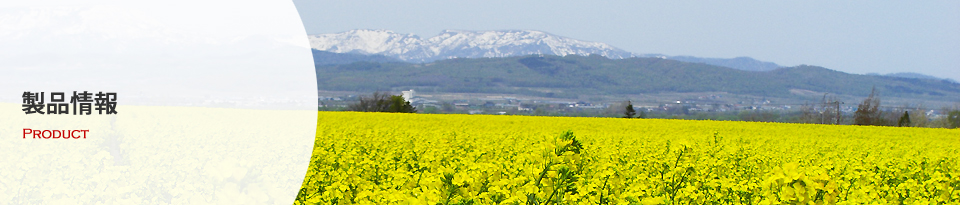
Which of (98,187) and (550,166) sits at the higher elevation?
(550,166)

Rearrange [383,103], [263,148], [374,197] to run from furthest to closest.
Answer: [383,103], [263,148], [374,197]

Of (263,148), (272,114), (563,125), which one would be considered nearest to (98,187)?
(263,148)

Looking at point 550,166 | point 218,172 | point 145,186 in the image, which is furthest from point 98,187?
point 550,166

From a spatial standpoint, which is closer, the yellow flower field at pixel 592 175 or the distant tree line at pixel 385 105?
the yellow flower field at pixel 592 175

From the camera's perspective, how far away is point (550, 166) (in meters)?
4.68

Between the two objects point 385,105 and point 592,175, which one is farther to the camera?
point 385,105

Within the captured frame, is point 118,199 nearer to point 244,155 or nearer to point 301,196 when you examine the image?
point 301,196

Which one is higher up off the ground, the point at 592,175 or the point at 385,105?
the point at 385,105

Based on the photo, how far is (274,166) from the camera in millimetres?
8375

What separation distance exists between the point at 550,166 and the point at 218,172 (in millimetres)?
4104

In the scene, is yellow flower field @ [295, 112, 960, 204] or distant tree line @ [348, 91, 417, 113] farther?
distant tree line @ [348, 91, 417, 113]

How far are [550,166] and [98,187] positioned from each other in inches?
188

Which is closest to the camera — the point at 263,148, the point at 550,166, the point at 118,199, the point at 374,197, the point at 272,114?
the point at 550,166

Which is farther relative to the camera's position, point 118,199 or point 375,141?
point 375,141
